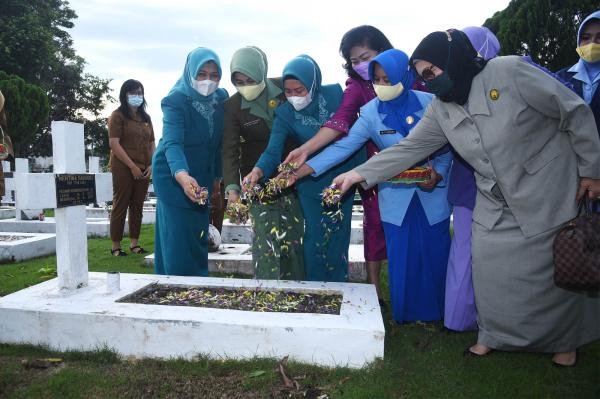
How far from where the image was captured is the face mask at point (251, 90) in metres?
4.03

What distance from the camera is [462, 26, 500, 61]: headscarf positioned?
3600 mm

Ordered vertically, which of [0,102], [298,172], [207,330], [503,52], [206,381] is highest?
Result: [503,52]

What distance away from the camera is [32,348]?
3.26 metres

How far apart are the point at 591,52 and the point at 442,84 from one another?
1515 millimetres

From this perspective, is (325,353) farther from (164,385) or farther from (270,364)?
(164,385)

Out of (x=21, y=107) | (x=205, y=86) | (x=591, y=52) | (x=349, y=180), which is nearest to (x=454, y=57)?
(x=349, y=180)

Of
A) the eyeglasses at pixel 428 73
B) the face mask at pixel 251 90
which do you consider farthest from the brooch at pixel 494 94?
the face mask at pixel 251 90

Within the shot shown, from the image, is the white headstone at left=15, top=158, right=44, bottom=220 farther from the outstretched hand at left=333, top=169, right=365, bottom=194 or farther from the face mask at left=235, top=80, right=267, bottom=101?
the outstretched hand at left=333, top=169, right=365, bottom=194

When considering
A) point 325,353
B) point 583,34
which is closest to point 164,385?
point 325,353

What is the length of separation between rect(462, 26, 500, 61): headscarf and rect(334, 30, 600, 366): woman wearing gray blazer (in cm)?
60

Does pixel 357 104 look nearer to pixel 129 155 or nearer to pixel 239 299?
pixel 239 299

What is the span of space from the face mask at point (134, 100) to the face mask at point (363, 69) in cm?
343

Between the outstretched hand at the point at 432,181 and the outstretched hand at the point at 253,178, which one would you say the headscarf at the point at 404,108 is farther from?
the outstretched hand at the point at 253,178

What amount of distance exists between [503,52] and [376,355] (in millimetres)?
Result: 15612
